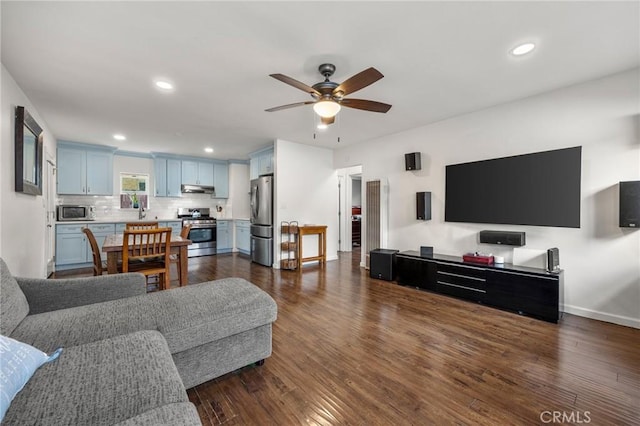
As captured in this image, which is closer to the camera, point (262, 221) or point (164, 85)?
point (164, 85)

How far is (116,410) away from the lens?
2.95 feet

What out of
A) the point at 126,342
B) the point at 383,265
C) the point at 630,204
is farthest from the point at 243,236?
the point at 630,204

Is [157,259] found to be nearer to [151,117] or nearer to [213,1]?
[151,117]

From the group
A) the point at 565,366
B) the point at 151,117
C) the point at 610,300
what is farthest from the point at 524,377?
the point at 151,117

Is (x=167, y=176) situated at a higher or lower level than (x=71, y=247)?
higher

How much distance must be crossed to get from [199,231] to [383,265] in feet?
15.3

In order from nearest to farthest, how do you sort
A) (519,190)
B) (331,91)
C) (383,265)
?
(331,91)
(519,190)
(383,265)

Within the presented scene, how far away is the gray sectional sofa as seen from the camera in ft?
2.96

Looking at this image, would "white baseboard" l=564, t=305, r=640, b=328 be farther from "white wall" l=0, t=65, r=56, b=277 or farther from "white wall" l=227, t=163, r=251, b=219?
"white wall" l=227, t=163, r=251, b=219

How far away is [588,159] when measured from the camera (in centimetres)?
288

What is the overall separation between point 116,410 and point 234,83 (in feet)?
9.50

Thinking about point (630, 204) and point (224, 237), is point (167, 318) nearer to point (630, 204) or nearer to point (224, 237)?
point (630, 204)

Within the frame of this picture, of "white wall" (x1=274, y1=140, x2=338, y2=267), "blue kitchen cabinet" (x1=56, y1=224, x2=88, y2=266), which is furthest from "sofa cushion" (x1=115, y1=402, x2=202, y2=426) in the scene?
"blue kitchen cabinet" (x1=56, y1=224, x2=88, y2=266)

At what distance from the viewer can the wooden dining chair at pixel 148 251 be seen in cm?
295
